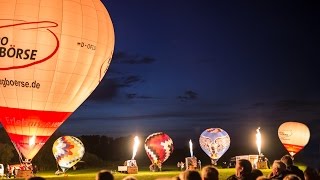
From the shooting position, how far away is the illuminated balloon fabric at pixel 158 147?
31.4 m

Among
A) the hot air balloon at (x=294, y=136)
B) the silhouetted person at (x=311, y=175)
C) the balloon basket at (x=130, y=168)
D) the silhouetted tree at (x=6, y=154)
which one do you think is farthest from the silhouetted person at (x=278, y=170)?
→ the silhouetted tree at (x=6, y=154)

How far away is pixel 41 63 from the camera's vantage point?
19.3 m

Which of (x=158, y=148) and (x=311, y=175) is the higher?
(x=158, y=148)

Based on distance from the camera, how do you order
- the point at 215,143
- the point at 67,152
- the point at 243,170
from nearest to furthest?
the point at 243,170
the point at 67,152
the point at 215,143

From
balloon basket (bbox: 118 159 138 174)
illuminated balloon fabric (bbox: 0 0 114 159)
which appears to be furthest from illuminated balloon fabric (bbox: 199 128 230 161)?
illuminated balloon fabric (bbox: 0 0 114 159)

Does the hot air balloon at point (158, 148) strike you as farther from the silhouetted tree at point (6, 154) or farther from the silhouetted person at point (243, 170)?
the silhouetted person at point (243, 170)

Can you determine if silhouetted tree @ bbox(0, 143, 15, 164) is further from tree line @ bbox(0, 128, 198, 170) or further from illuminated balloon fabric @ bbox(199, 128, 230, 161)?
illuminated balloon fabric @ bbox(199, 128, 230, 161)

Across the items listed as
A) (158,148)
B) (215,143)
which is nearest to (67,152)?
(158,148)

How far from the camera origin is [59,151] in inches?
1214

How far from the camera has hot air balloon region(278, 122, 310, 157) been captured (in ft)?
113

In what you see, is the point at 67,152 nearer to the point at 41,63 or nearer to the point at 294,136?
the point at 41,63

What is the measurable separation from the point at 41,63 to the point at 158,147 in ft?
45.7

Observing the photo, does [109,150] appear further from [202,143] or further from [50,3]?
[50,3]

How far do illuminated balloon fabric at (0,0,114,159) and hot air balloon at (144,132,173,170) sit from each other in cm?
1175
